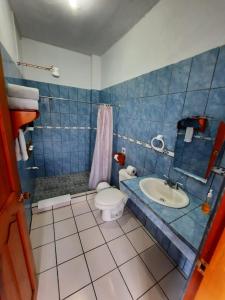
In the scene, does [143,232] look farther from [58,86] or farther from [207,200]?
[58,86]

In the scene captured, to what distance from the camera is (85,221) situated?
1.94 metres

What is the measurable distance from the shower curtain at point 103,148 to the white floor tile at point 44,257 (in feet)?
4.18

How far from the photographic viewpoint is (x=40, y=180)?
2.91 metres

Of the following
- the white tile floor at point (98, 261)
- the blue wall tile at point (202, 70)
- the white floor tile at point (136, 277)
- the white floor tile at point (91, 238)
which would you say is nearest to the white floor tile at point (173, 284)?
the white tile floor at point (98, 261)

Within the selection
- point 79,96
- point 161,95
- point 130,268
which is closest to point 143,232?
point 130,268

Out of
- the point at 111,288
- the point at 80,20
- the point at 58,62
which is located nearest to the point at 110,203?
the point at 111,288

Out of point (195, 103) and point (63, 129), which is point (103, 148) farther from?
point (195, 103)

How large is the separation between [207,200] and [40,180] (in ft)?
9.65

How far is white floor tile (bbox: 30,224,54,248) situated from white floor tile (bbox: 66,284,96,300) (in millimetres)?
644

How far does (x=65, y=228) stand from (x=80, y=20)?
2.79 m

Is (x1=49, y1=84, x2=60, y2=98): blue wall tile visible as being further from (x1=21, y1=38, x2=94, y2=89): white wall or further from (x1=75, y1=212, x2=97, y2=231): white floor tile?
(x1=75, y1=212, x2=97, y2=231): white floor tile

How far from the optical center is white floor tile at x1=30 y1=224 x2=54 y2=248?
1603mm

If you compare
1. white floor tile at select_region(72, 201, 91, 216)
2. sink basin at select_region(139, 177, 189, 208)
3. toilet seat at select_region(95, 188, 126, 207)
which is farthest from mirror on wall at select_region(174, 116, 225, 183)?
white floor tile at select_region(72, 201, 91, 216)

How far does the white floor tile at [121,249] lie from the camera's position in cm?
149
